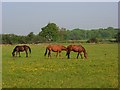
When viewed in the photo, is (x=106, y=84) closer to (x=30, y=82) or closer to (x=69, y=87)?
(x=69, y=87)

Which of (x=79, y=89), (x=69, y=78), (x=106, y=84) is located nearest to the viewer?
(x=79, y=89)

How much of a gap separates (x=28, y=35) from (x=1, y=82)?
392ft

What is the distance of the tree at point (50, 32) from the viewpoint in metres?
146

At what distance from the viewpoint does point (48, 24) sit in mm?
151000

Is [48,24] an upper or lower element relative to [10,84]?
upper

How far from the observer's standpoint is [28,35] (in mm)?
132750

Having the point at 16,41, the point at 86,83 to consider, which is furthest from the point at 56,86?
the point at 16,41

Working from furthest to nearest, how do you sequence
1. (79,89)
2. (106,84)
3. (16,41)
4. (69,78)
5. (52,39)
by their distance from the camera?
(52,39), (16,41), (69,78), (106,84), (79,89)

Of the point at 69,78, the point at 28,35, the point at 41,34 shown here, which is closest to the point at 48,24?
the point at 41,34

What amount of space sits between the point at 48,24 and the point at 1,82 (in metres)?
138

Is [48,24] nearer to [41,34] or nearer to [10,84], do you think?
[41,34]

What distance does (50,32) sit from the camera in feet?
480

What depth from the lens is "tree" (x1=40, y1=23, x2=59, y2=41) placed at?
14638 cm

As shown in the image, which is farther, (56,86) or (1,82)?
(1,82)
